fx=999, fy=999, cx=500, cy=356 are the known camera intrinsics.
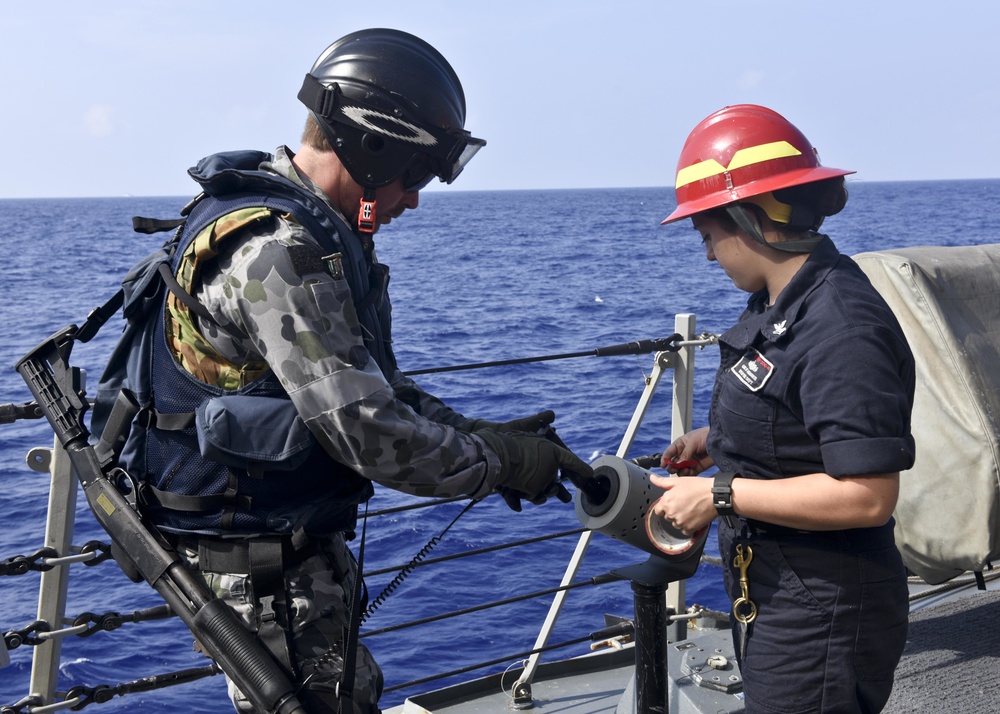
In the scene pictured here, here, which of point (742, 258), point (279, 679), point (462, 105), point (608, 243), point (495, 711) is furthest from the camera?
point (608, 243)

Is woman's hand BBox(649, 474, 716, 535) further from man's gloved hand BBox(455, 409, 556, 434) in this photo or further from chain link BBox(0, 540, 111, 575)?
chain link BBox(0, 540, 111, 575)

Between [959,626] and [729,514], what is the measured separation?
8.18 ft

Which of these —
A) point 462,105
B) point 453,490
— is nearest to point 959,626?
point 453,490

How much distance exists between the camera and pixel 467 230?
87.7 m

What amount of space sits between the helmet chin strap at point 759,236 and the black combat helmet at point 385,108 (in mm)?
815

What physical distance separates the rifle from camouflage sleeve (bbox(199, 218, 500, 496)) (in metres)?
0.50

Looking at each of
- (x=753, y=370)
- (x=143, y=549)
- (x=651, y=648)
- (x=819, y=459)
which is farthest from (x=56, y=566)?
(x=819, y=459)

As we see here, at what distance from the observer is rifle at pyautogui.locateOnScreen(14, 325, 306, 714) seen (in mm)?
2465

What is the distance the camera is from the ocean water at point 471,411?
9.64 m

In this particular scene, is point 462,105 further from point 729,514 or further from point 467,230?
point 467,230

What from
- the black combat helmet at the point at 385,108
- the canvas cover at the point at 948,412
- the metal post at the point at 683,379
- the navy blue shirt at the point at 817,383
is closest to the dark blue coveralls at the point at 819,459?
the navy blue shirt at the point at 817,383

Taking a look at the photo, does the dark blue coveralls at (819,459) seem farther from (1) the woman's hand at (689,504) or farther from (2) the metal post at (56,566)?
(2) the metal post at (56,566)

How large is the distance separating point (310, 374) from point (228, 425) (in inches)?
9.3

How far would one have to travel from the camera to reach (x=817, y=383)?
2332 mm
